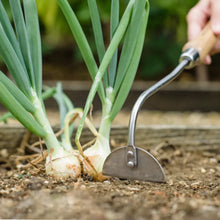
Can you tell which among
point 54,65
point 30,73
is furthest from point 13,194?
point 54,65

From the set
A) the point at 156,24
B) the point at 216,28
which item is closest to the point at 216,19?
the point at 216,28

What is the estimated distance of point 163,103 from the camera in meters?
2.22

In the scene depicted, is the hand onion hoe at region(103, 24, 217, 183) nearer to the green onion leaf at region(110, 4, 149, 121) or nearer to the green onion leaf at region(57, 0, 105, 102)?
the green onion leaf at region(110, 4, 149, 121)

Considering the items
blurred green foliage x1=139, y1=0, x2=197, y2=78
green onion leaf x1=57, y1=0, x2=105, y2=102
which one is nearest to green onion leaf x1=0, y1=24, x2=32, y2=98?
green onion leaf x1=57, y1=0, x2=105, y2=102

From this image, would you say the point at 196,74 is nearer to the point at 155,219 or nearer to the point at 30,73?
the point at 30,73

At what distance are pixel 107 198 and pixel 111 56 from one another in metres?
0.34

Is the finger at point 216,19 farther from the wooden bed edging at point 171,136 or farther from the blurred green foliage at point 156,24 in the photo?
the blurred green foliage at point 156,24

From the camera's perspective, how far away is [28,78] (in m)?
0.86

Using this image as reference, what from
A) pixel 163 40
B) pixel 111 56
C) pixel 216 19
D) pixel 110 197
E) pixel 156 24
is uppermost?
pixel 156 24

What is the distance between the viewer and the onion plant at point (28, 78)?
78 centimetres

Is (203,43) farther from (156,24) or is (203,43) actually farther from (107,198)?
(156,24)

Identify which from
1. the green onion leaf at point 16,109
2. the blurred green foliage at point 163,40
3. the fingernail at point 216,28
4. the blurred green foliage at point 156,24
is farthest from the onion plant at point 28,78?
the blurred green foliage at point 163,40

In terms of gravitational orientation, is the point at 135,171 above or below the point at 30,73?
below

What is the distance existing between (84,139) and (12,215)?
625 millimetres
